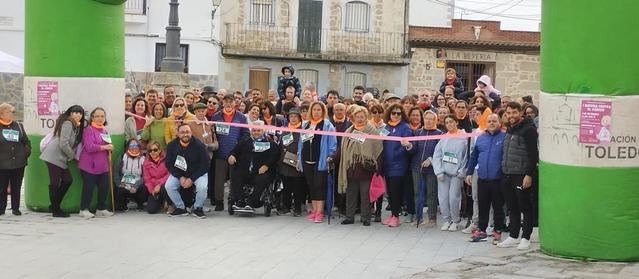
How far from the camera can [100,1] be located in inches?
463

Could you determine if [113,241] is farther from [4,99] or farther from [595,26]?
[4,99]

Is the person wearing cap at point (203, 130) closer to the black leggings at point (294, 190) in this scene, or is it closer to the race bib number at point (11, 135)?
the black leggings at point (294, 190)

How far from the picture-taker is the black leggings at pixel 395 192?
38.8 ft

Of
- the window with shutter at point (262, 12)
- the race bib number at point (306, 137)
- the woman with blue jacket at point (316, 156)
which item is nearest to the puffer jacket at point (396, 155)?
the woman with blue jacket at point (316, 156)

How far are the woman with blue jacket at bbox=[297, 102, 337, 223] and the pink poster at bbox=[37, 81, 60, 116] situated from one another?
3371mm

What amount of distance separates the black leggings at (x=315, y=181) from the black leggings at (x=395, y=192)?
0.92 meters

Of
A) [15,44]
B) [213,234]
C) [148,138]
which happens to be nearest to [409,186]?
[213,234]

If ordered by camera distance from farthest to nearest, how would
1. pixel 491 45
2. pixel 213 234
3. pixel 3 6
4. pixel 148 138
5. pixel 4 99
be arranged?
pixel 491 45
pixel 3 6
pixel 4 99
pixel 148 138
pixel 213 234

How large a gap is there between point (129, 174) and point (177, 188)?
72 centimetres

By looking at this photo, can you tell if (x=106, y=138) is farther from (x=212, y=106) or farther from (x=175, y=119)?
(x=212, y=106)

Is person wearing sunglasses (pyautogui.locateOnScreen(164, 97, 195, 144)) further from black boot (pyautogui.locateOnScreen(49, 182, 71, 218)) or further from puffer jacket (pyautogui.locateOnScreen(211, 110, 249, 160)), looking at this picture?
black boot (pyautogui.locateOnScreen(49, 182, 71, 218))

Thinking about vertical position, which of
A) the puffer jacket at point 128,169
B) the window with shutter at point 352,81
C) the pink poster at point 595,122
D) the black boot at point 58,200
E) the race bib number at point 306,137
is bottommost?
the black boot at point 58,200

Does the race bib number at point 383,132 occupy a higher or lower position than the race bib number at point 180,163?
higher

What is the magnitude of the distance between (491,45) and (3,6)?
1873 centimetres
